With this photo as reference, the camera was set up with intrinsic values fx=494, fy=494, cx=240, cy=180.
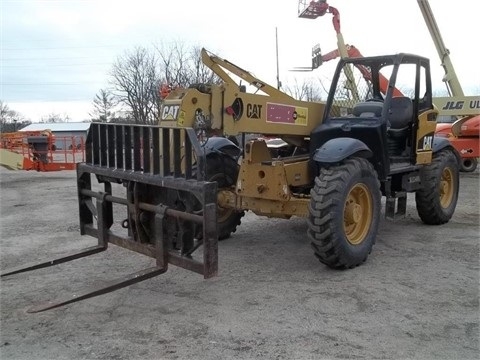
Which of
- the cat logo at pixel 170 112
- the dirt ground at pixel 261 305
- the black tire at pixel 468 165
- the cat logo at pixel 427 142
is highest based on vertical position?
the cat logo at pixel 170 112

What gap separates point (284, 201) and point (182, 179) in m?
1.62

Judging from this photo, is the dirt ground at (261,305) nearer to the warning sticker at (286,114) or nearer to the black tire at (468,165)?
the warning sticker at (286,114)

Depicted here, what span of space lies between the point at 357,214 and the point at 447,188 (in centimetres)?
321

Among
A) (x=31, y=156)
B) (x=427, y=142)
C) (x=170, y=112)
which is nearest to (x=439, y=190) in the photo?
(x=427, y=142)

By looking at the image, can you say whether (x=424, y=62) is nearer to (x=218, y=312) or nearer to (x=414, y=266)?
(x=414, y=266)

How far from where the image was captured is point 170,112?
4.82 meters

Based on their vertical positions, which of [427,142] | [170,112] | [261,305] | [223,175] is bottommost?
[261,305]

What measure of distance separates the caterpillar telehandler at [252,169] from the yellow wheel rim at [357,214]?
0.04ft

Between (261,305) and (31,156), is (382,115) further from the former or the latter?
(31,156)

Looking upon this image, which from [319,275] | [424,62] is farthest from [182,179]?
[424,62]

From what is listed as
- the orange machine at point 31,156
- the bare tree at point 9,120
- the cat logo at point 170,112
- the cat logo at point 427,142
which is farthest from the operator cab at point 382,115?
the bare tree at point 9,120

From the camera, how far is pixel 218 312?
420 cm

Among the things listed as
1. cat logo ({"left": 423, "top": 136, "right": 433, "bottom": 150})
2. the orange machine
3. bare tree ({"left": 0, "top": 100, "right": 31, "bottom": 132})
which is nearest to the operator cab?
cat logo ({"left": 423, "top": 136, "right": 433, "bottom": 150})

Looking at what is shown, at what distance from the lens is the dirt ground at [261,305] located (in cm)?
354
